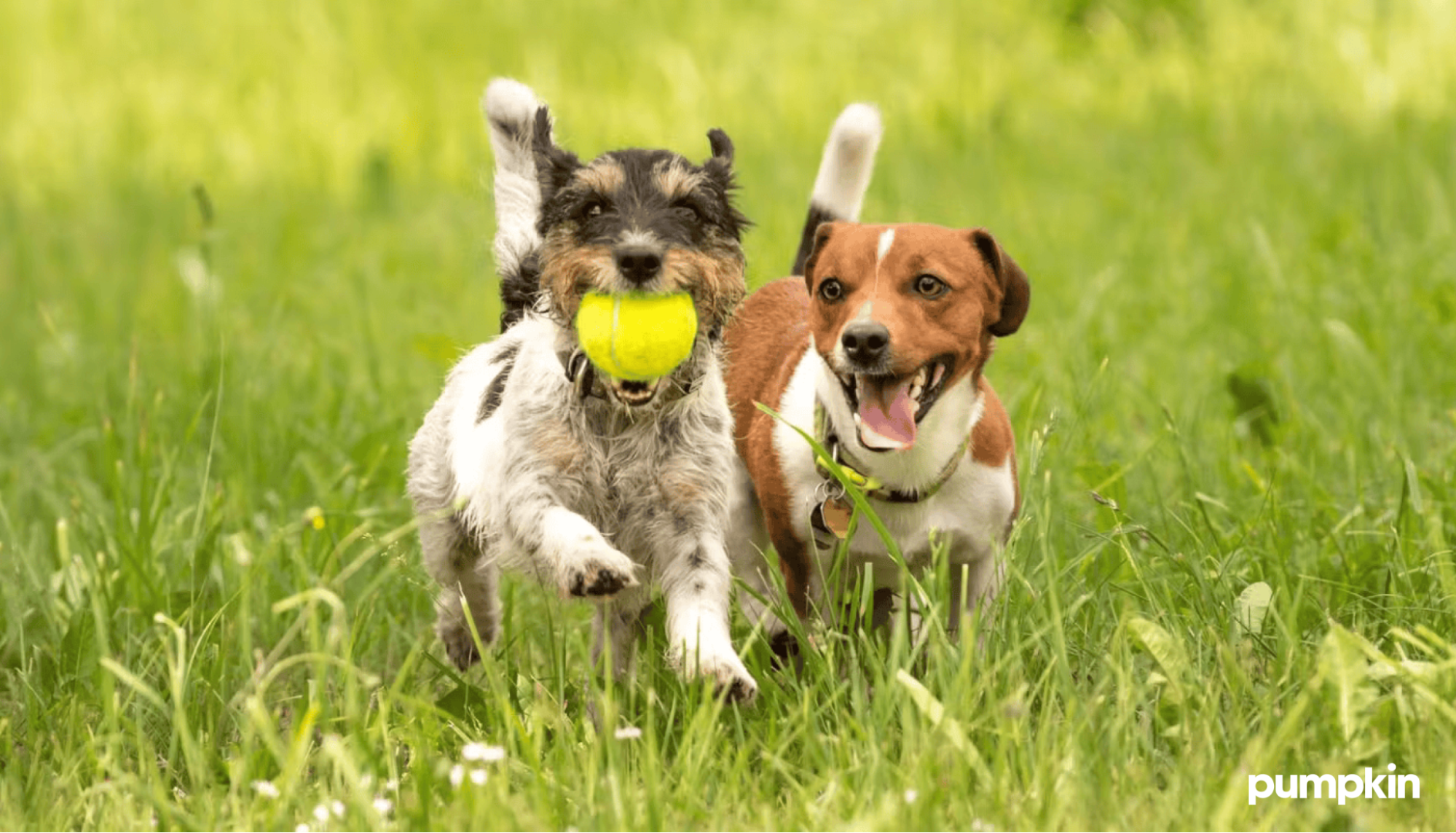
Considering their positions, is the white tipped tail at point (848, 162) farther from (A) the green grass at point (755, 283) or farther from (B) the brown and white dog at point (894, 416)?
(B) the brown and white dog at point (894, 416)

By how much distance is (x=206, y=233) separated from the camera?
564 cm

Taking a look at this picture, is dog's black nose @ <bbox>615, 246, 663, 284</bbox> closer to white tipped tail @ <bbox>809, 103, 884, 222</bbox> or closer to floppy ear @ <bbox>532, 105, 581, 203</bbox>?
floppy ear @ <bbox>532, 105, 581, 203</bbox>

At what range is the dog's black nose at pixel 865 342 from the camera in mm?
3695

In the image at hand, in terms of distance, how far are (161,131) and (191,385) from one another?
5.10 meters

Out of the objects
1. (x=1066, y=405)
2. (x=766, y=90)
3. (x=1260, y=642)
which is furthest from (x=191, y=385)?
(x=766, y=90)

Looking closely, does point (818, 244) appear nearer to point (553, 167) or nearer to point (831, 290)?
point (831, 290)

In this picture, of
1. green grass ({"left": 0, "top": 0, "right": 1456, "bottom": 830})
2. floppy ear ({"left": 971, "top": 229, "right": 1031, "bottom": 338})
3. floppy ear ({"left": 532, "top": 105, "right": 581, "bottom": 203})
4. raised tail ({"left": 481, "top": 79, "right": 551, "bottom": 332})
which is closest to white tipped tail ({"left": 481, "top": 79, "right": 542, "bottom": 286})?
raised tail ({"left": 481, "top": 79, "right": 551, "bottom": 332})

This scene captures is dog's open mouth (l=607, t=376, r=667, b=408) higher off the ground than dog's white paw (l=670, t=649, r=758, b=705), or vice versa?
dog's open mouth (l=607, t=376, r=667, b=408)

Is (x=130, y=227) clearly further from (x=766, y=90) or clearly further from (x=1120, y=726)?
(x=1120, y=726)

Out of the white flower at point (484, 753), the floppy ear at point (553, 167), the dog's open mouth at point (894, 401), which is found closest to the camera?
the white flower at point (484, 753)

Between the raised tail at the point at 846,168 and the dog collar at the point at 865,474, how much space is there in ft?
2.14

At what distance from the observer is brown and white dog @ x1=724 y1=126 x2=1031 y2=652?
3816 millimetres

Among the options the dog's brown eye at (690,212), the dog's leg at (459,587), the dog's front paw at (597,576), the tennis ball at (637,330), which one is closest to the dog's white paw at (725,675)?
the dog's front paw at (597,576)

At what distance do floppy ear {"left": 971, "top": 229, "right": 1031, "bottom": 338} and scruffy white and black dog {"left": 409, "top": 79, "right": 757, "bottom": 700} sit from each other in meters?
0.61
